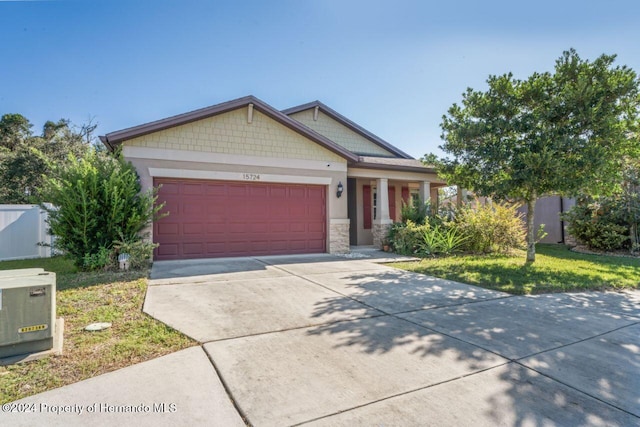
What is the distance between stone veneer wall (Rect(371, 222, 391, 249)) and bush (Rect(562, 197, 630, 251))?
7.38 m

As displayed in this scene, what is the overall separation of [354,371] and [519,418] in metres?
1.28

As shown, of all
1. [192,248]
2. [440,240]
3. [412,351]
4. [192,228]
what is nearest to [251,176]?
[192,228]

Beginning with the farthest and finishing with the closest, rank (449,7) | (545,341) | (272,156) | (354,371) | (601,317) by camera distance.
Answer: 1. (272,156)
2. (449,7)
3. (601,317)
4. (545,341)
5. (354,371)

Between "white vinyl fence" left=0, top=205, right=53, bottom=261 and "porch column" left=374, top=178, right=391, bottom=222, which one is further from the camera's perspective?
"porch column" left=374, top=178, right=391, bottom=222

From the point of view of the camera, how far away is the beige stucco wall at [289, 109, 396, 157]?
53.1ft

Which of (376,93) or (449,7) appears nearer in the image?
(449,7)

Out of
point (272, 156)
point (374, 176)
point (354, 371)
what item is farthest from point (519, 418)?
point (374, 176)

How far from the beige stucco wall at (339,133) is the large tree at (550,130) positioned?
7.37 metres

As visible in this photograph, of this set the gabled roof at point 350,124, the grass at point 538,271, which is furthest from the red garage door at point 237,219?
the gabled roof at point 350,124

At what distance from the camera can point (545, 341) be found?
151 inches

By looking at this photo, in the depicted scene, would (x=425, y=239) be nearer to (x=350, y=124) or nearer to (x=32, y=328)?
(x=350, y=124)

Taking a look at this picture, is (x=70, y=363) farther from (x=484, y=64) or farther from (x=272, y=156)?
(x=484, y=64)

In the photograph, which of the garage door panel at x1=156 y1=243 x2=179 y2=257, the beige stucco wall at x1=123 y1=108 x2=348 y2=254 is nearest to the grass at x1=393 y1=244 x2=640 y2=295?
the beige stucco wall at x1=123 y1=108 x2=348 y2=254

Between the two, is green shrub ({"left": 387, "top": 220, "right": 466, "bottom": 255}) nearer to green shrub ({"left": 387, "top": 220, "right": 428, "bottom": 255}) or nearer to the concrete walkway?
green shrub ({"left": 387, "top": 220, "right": 428, "bottom": 255})
